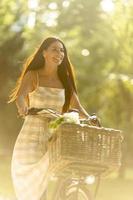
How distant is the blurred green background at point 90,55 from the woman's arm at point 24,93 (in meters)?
18.4

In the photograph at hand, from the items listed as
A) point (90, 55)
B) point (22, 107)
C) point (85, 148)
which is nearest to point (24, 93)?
point (22, 107)

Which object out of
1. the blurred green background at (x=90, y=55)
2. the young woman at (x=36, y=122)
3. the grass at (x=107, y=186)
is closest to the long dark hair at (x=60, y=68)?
the young woman at (x=36, y=122)

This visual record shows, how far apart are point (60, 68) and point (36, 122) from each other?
573 mm

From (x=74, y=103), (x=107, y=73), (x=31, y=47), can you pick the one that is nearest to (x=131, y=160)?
(x=107, y=73)

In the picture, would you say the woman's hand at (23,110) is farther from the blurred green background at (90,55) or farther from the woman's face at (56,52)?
the blurred green background at (90,55)

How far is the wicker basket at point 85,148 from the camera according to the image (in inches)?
201

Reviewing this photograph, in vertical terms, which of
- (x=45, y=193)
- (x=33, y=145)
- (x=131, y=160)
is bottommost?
(x=45, y=193)

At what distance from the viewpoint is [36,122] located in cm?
572

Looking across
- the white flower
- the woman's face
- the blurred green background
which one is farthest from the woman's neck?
the blurred green background

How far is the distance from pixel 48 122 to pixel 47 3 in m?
28.7

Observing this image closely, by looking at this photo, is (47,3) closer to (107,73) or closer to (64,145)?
(107,73)

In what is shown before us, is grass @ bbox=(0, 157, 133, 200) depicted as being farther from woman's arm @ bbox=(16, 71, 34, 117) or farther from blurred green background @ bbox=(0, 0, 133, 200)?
woman's arm @ bbox=(16, 71, 34, 117)

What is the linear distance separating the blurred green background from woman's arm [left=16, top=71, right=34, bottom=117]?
60.3 ft

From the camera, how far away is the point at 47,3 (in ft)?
111
